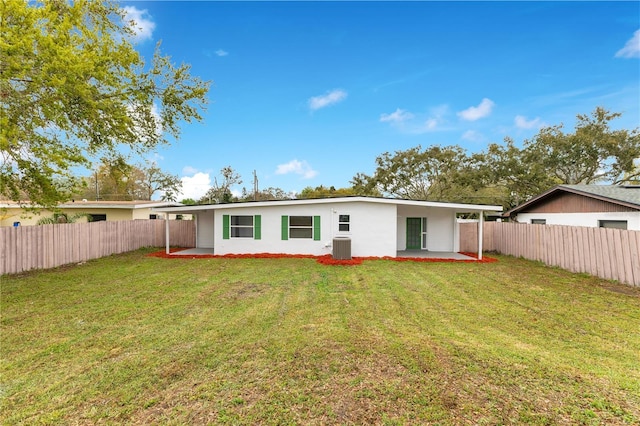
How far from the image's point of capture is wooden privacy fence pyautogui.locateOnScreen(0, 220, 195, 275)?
353 inches

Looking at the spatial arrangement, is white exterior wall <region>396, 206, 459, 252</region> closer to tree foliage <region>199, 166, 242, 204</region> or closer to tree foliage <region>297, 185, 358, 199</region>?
tree foliage <region>199, 166, 242, 204</region>

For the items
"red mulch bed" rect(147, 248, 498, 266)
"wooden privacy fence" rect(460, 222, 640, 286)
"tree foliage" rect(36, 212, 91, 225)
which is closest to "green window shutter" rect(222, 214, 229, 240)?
"red mulch bed" rect(147, 248, 498, 266)

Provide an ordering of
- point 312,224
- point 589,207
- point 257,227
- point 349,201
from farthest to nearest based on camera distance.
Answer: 1. point 257,227
2. point 312,224
3. point 349,201
4. point 589,207

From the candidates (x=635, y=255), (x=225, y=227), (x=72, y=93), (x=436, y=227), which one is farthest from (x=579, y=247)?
(x=72, y=93)

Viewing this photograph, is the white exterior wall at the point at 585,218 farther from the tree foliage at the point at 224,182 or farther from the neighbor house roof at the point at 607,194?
the tree foliage at the point at 224,182

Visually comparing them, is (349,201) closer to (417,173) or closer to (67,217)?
(67,217)

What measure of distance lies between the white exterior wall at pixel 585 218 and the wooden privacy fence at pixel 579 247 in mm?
2276

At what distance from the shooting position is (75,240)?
11.2 meters

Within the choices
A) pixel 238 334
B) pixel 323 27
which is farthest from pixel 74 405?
pixel 323 27

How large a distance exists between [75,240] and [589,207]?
20216 millimetres

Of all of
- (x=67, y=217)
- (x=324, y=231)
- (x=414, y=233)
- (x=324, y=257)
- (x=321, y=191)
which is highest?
(x=321, y=191)

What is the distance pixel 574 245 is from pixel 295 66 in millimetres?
14258

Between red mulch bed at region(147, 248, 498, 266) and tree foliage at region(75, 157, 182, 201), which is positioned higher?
tree foliage at region(75, 157, 182, 201)

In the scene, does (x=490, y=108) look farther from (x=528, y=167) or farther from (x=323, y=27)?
(x=323, y=27)
